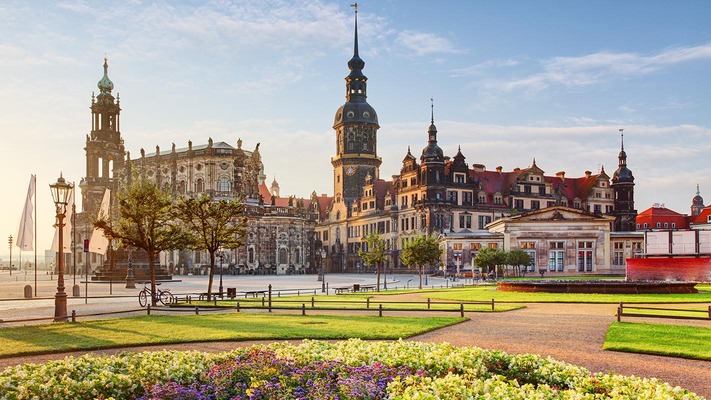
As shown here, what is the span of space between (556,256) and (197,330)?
67.9m

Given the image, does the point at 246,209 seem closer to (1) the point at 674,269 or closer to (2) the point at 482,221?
(2) the point at 482,221

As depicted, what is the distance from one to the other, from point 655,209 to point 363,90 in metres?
57.3

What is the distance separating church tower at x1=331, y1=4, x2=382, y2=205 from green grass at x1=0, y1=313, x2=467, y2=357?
97.9m

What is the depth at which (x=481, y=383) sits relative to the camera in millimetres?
10695

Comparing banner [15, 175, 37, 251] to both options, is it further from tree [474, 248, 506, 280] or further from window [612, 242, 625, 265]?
window [612, 242, 625, 265]

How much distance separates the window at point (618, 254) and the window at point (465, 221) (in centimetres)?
2077

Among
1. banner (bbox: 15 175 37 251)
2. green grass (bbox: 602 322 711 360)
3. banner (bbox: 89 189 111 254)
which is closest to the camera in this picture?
green grass (bbox: 602 322 711 360)

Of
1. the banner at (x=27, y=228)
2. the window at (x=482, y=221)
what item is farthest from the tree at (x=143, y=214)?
the window at (x=482, y=221)

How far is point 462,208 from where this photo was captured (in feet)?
338

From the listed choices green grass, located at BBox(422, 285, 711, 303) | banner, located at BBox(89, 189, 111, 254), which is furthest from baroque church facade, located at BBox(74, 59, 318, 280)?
green grass, located at BBox(422, 285, 711, 303)

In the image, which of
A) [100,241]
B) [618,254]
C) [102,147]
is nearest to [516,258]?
[618,254]

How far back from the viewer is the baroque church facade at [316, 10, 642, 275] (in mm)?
84625

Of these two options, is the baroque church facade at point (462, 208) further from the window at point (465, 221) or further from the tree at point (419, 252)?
the tree at point (419, 252)

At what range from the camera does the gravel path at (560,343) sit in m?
16.1
